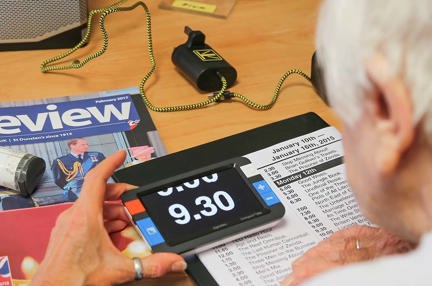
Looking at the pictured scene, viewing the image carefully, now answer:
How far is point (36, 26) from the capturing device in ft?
3.51

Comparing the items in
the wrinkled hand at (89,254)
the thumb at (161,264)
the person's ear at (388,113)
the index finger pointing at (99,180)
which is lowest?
the thumb at (161,264)

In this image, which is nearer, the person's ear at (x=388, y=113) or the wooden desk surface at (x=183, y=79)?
the person's ear at (x=388, y=113)

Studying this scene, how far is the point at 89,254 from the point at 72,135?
0.81ft

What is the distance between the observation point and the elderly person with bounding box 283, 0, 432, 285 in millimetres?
480

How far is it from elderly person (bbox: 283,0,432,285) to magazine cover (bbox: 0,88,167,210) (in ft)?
1.23

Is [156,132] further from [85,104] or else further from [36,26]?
[36,26]

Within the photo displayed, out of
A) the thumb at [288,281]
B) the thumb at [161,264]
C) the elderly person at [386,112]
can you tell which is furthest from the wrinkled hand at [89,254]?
the elderly person at [386,112]

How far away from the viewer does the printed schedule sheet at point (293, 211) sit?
0.74 m

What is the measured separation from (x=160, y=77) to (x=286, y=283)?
1.42 ft

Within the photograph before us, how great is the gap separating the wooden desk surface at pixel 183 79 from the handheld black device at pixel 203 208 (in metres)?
0.11

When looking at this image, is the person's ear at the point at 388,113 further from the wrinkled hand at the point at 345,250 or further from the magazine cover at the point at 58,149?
the magazine cover at the point at 58,149

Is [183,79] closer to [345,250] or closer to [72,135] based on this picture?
[72,135]

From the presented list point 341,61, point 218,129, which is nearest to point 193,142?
point 218,129

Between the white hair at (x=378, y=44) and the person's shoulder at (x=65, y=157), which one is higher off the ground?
the white hair at (x=378, y=44)
